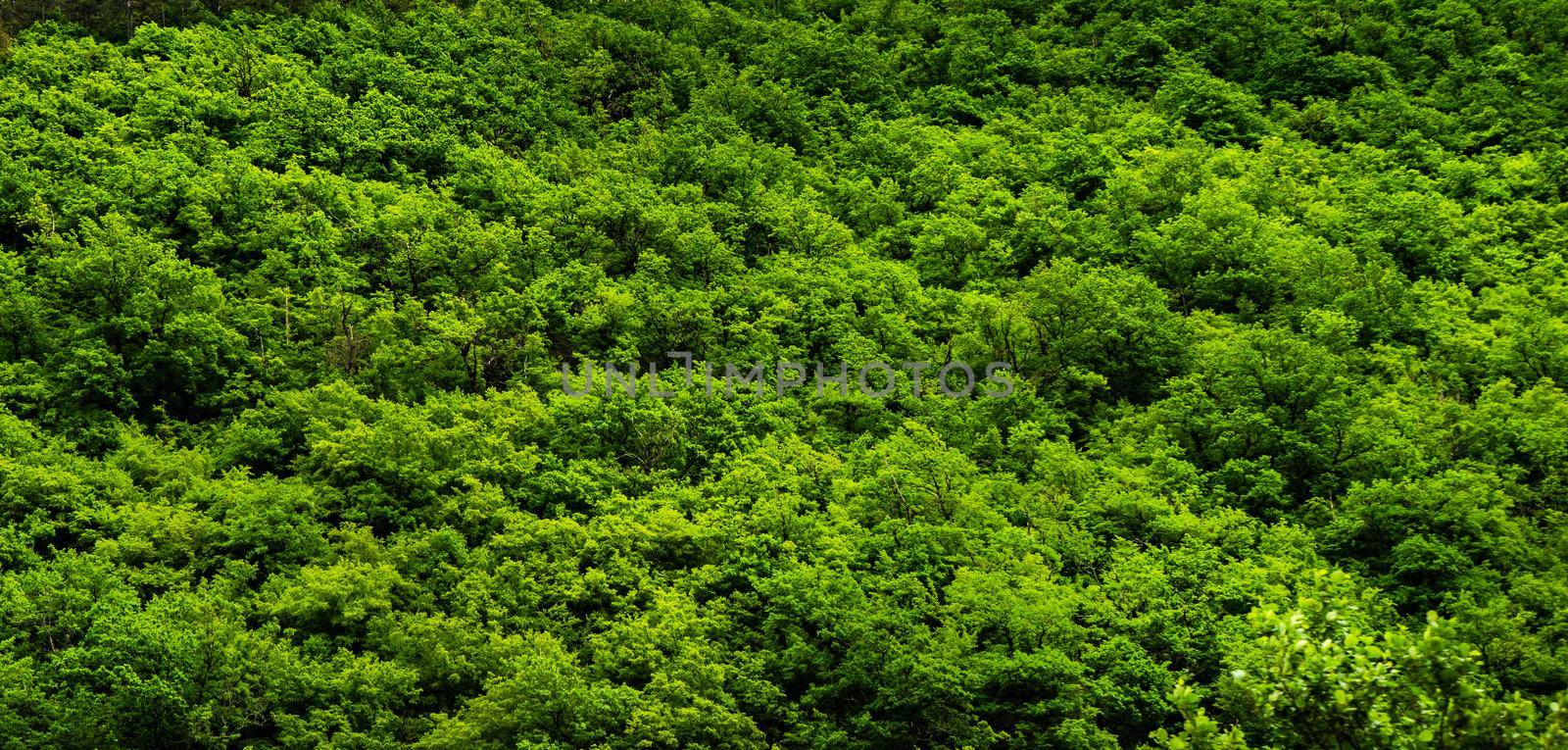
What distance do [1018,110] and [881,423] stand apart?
31964 mm

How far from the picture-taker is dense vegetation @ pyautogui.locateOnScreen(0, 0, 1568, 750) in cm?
3684

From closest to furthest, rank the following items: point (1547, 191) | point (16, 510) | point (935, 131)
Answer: point (16, 510)
point (1547, 191)
point (935, 131)

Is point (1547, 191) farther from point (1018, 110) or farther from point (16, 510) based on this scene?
point (16, 510)

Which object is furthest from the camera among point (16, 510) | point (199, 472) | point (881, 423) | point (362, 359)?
point (362, 359)

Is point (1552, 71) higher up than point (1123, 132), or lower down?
higher up

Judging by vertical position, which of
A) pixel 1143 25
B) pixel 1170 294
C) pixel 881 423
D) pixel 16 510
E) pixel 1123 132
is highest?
pixel 1143 25

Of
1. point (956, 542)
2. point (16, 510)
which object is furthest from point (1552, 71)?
point (16, 510)

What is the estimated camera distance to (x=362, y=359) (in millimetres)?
55344

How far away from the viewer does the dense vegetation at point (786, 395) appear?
36844 mm

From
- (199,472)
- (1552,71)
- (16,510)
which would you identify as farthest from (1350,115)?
(16,510)

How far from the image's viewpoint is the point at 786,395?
54438mm

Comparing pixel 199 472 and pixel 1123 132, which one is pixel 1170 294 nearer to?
pixel 1123 132

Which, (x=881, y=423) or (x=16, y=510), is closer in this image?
(x=16, y=510)

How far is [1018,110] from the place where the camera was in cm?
7719
